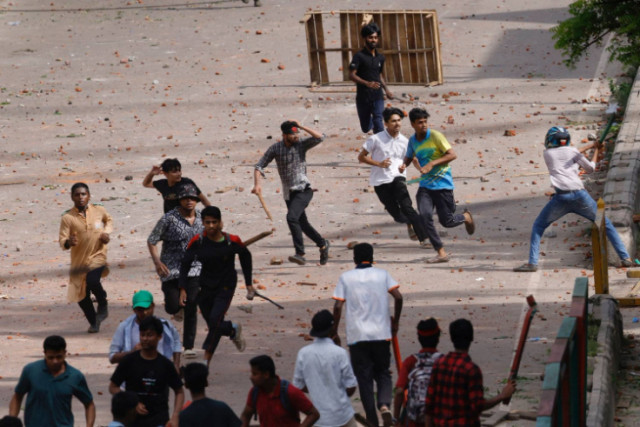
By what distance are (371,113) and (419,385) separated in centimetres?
1033

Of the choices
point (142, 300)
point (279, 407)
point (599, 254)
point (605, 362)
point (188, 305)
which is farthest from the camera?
point (599, 254)

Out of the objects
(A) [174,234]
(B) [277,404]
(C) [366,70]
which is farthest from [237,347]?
(C) [366,70]

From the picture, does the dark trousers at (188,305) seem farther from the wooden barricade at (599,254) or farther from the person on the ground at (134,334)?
the wooden barricade at (599,254)

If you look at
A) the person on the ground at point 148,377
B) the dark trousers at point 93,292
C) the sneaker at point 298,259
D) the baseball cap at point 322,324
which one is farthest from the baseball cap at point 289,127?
the person on the ground at point 148,377

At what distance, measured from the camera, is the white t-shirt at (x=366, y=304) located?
827 cm

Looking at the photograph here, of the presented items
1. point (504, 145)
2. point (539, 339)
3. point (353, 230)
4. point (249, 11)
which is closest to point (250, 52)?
point (249, 11)

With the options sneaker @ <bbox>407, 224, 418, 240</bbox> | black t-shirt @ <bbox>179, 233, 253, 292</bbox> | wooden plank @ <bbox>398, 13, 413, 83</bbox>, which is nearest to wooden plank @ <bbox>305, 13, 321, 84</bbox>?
wooden plank @ <bbox>398, 13, 413, 83</bbox>

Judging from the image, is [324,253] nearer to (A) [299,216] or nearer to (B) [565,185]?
(A) [299,216]

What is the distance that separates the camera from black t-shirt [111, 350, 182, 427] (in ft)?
23.6

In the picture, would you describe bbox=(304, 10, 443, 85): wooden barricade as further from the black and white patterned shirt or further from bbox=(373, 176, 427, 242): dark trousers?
the black and white patterned shirt

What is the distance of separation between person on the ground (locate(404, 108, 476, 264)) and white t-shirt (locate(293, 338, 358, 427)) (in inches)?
223

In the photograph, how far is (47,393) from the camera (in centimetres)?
728

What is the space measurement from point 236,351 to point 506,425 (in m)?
3.13

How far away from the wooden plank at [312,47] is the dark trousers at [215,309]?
1265cm
